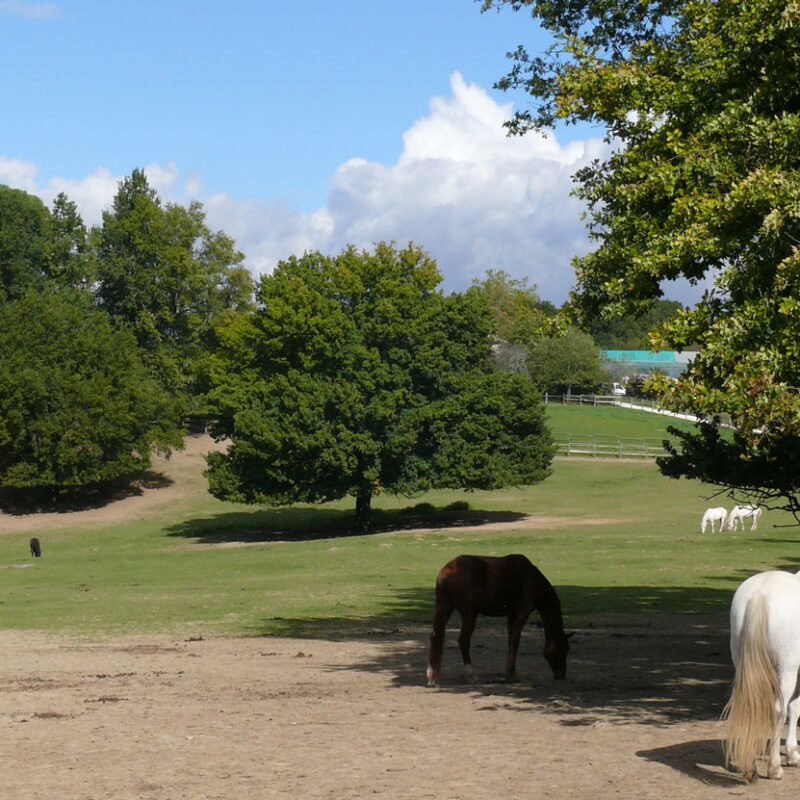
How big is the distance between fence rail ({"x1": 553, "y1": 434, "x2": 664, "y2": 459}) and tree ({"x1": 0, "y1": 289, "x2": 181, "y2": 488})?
3140 centimetres

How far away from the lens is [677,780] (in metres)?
9.62

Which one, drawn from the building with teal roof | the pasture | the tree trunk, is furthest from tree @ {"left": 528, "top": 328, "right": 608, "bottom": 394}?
the pasture

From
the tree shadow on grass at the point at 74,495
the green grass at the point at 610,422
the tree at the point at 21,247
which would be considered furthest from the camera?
the green grass at the point at 610,422

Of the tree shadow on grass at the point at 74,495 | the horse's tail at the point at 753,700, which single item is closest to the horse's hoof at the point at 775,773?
the horse's tail at the point at 753,700

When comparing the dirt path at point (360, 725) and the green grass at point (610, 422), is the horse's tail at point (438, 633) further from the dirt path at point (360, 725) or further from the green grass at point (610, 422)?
the green grass at point (610, 422)

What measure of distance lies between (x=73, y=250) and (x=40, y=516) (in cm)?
3796

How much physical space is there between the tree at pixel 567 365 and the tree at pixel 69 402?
53.8 m

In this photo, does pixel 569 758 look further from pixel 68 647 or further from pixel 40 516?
pixel 40 516

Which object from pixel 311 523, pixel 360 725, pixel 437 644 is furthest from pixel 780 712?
pixel 311 523

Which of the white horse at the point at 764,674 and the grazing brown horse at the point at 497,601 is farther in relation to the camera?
the grazing brown horse at the point at 497,601

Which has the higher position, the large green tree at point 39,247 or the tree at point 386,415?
the large green tree at point 39,247

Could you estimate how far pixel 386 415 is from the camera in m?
53.8

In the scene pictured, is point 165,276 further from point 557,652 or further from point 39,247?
point 557,652

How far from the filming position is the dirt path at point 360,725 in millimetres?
9805
